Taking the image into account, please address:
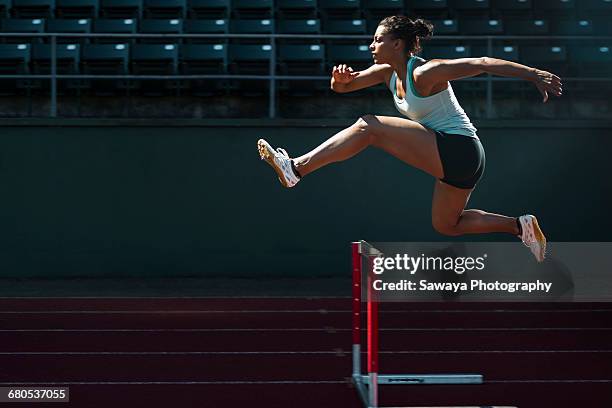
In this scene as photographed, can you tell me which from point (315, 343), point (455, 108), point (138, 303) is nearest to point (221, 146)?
point (138, 303)

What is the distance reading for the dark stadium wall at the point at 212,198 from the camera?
11227 mm

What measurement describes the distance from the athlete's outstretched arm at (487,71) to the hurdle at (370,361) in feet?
2.80

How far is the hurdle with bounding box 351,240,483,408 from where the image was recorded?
4.79 m

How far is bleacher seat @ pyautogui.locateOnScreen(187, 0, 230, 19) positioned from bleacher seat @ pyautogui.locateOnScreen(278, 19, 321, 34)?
0.85 meters

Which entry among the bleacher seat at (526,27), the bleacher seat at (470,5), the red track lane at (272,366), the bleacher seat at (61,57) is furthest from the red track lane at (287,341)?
the bleacher seat at (470,5)

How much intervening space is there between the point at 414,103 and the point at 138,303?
527cm

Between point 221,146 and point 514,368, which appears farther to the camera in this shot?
point 221,146

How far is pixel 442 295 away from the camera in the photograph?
10.7 m

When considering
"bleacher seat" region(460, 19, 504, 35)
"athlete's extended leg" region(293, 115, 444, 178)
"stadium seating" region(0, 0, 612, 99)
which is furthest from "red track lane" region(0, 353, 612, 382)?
"bleacher seat" region(460, 19, 504, 35)

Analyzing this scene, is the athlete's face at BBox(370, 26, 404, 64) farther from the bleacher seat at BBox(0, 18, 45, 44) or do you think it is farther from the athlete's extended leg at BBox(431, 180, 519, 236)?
the bleacher seat at BBox(0, 18, 45, 44)

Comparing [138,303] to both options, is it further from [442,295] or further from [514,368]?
[514,368]

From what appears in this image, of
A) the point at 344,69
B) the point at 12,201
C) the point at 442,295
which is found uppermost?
the point at 344,69

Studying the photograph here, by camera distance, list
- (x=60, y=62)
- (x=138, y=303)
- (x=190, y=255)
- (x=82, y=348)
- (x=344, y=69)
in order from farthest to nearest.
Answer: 1. (x=60, y=62)
2. (x=190, y=255)
3. (x=138, y=303)
4. (x=82, y=348)
5. (x=344, y=69)

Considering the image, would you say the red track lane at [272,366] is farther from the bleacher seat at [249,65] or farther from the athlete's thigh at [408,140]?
the bleacher seat at [249,65]
